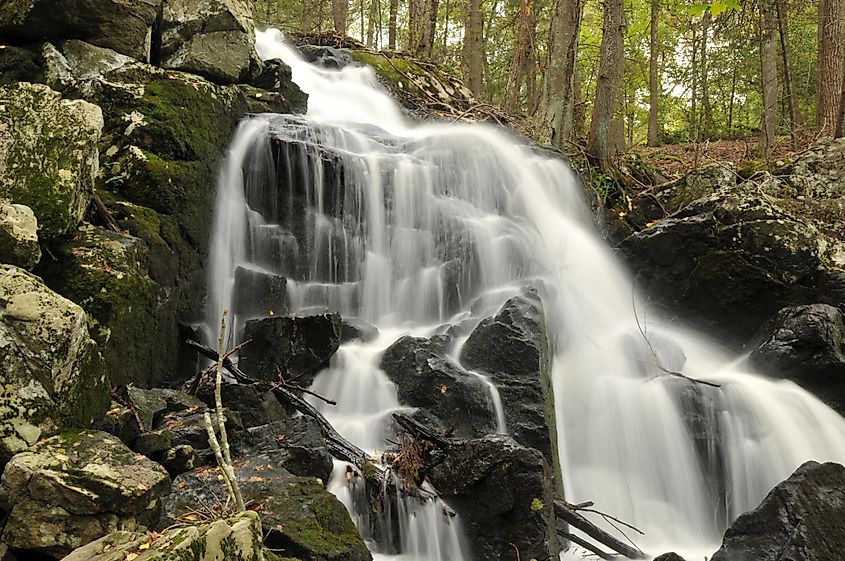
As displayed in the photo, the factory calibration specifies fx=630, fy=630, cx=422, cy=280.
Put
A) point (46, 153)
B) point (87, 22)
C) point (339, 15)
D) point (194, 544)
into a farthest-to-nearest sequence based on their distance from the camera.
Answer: point (339, 15) < point (87, 22) < point (46, 153) < point (194, 544)

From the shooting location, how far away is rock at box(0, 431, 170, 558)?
2.61 metres

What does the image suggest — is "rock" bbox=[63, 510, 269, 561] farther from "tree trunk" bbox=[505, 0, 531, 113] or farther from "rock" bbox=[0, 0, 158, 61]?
"tree trunk" bbox=[505, 0, 531, 113]

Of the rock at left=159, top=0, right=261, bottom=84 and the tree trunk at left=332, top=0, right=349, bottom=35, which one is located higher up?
the tree trunk at left=332, top=0, right=349, bottom=35

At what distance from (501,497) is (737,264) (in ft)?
18.2

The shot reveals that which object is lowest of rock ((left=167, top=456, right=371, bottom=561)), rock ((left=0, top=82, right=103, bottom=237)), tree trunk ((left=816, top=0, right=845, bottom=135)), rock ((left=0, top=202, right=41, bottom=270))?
rock ((left=167, top=456, right=371, bottom=561))

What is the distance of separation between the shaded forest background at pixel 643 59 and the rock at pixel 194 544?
12.0 feet

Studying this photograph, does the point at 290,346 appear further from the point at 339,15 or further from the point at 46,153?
the point at 339,15

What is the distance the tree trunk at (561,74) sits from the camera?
10969 mm

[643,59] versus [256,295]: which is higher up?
[643,59]

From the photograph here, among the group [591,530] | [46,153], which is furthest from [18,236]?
[591,530]

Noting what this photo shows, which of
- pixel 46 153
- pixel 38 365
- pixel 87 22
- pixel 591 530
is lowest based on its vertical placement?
pixel 591 530

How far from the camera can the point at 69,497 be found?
267 cm

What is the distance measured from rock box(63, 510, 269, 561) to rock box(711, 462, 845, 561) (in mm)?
2995

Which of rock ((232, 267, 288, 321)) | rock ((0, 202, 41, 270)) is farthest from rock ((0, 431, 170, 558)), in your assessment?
rock ((232, 267, 288, 321))
